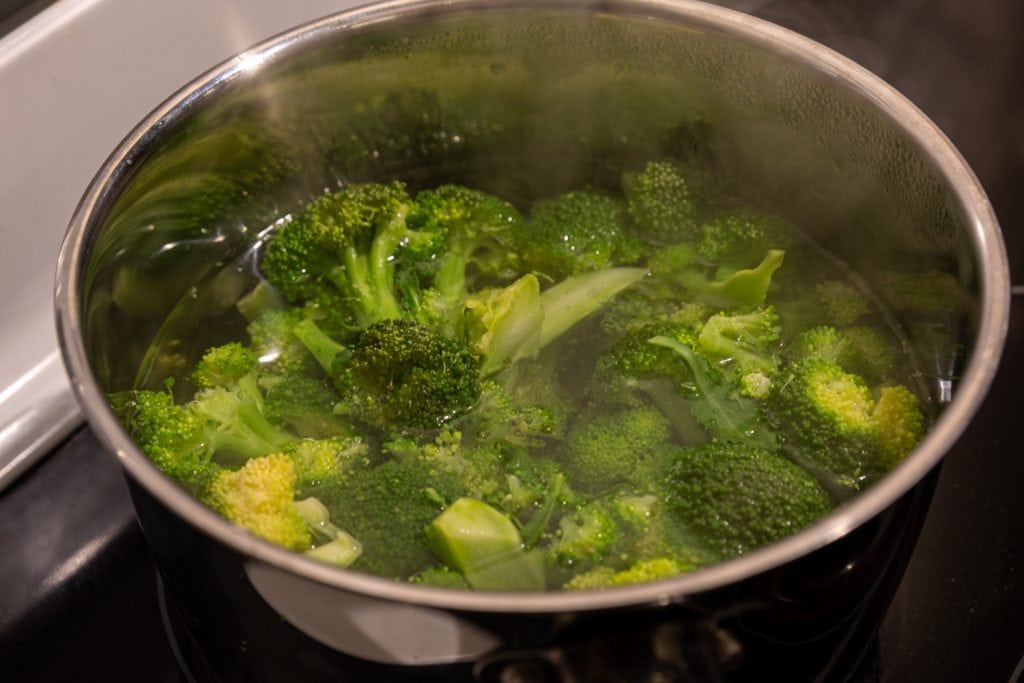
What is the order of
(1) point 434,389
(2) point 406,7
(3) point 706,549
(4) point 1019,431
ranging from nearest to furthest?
(3) point 706,549 → (1) point 434,389 → (2) point 406,7 → (4) point 1019,431

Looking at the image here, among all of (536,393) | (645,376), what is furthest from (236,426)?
(645,376)

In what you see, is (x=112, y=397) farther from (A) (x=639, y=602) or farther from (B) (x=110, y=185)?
Answer: (A) (x=639, y=602)

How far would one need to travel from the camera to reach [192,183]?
1.08 m

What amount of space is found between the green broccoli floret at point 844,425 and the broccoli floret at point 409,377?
0.32 m

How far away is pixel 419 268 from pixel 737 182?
41 centimetres

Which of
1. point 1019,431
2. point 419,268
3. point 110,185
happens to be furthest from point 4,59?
point 1019,431

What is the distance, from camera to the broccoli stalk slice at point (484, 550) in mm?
814

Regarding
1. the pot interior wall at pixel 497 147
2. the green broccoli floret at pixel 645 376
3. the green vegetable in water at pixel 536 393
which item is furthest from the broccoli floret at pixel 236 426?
the green broccoli floret at pixel 645 376

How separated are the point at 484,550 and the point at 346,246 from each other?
1.46ft

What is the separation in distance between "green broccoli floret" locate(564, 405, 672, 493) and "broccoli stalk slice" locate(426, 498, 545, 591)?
0.11 meters

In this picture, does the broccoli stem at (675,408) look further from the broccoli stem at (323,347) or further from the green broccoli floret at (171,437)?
the green broccoli floret at (171,437)

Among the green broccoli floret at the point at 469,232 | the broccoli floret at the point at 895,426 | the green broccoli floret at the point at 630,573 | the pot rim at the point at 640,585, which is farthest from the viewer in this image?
the green broccoli floret at the point at 469,232

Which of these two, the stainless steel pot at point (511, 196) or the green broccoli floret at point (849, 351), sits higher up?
the stainless steel pot at point (511, 196)

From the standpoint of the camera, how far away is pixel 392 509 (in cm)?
87
